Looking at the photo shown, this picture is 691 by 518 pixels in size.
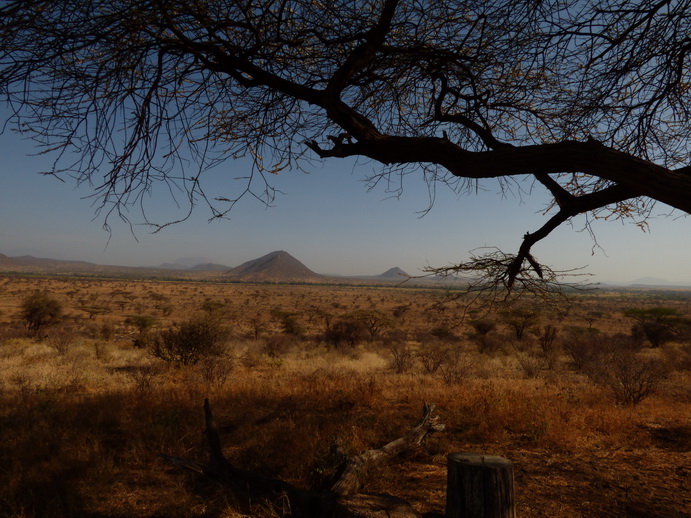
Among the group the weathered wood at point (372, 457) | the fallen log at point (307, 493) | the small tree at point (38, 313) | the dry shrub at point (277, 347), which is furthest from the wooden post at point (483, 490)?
the small tree at point (38, 313)

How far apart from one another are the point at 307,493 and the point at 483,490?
→ 4.60ft

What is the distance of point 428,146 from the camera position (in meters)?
3.37

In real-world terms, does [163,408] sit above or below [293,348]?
above

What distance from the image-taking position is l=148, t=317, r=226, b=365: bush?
41.1 feet

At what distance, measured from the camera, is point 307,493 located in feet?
10.4

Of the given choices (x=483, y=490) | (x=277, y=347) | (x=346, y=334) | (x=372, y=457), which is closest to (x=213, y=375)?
(x=372, y=457)

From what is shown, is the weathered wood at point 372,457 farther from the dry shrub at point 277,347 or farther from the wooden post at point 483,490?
the dry shrub at point 277,347

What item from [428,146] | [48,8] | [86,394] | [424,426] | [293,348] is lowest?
[293,348]

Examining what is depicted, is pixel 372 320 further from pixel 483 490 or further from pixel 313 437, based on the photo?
pixel 483 490

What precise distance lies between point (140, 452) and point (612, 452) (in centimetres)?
600

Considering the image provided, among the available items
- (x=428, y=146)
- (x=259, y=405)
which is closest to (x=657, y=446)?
(x=428, y=146)

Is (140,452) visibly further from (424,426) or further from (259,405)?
(424,426)

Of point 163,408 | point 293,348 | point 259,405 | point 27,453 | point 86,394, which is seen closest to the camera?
point 27,453

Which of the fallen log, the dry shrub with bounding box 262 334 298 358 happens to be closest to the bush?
the dry shrub with bounding box 262 334 298 358
